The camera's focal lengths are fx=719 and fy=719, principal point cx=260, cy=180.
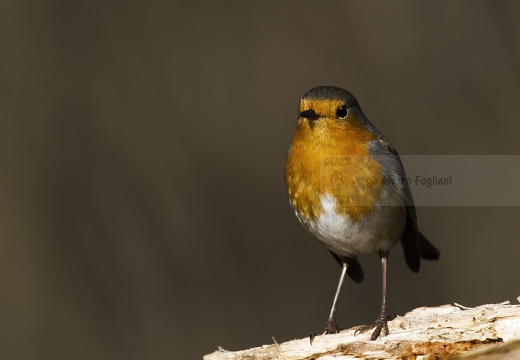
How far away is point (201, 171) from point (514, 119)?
3.00m

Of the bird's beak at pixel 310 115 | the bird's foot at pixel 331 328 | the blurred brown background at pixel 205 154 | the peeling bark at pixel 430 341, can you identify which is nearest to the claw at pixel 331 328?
the bird's foot at pixel 331 328

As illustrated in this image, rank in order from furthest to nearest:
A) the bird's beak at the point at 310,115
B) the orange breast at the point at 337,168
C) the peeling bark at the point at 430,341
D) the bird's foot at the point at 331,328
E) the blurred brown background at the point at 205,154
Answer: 1. the blurred brown background at the point at 205,154
2. the bird's foot at the point at 331,328
3. the orange breast at the point at 337,168
4. the bird's beak at the point at 310,115
5. the peeling bark at the point at 430,341

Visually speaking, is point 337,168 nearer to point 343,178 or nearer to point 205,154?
point 343,178

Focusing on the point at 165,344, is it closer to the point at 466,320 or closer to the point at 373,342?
the point at 373,342

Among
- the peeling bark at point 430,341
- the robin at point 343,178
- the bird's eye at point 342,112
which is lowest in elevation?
the peeling bark at point 430,341

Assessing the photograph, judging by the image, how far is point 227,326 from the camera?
21.5 feet

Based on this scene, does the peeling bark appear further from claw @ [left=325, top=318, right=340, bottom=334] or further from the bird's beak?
the bird's beak

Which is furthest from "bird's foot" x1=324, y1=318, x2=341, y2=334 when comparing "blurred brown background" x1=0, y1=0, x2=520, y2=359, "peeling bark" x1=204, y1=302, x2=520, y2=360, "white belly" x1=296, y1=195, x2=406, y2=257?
"blurred brown background" x1=0, y1=0, x2=520, y2=359

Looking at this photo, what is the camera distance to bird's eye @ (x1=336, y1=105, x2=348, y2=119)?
4.23 metres

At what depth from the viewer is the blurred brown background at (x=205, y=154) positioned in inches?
258

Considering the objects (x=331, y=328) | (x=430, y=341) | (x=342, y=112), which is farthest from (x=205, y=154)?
(x=430, y=341)

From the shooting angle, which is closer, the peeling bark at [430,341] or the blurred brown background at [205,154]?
the peeling bark at [430,341]

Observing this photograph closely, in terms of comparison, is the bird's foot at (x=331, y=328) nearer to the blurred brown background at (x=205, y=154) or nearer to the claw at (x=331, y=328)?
the claw at (x=331, y=328)

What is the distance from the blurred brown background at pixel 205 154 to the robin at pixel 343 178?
2347 mm
